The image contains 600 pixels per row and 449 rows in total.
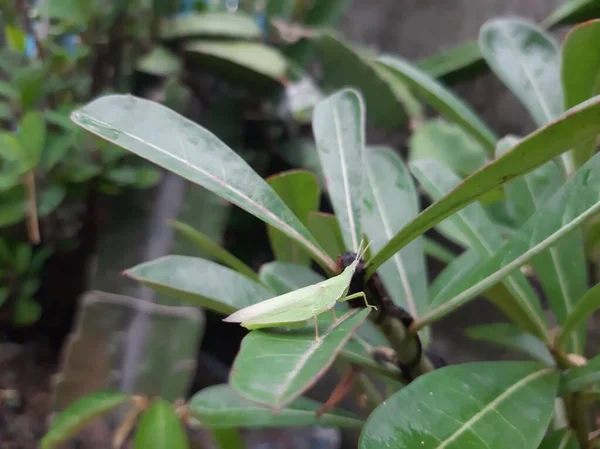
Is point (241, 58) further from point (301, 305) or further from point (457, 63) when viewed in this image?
point (301, 305)

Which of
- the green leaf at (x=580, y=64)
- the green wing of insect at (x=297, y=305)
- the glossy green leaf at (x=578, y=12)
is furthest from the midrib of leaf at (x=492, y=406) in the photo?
the glossy green leaf at (x=578, y=12)

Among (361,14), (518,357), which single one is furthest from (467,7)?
(518,357)

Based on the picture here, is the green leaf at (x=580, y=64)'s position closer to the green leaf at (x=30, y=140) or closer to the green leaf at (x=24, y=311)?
the green leaf at (x=30, y=140)

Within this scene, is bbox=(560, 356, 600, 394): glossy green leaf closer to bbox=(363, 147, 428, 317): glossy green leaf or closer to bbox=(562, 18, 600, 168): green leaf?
bbox=(363, 147, 428, 317): glossy green leaf

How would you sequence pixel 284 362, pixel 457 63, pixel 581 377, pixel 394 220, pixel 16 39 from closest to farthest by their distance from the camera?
pixel 284 362
pixel 581 377
pixel 394 220
pixel 16 39
pixel 457 63

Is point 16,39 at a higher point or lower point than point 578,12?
lower

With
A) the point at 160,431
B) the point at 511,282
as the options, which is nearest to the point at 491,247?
the point at 511,282
